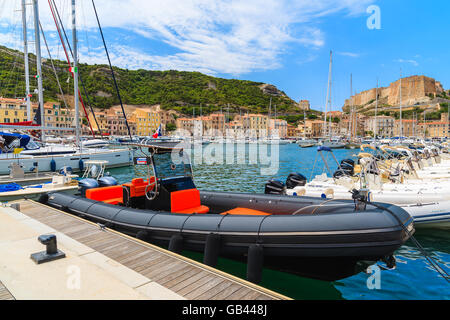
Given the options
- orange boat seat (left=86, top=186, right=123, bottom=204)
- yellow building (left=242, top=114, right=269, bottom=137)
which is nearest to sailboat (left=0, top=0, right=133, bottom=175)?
orange boat seat (left=86, top=186, right=123, bottom=204)

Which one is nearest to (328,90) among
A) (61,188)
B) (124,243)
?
(61,188)

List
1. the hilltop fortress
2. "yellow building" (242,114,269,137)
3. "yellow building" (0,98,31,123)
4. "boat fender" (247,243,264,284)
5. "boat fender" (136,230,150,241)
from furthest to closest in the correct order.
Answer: the hilltop fortress
"yellow building" (242,114,269,137)
"yellow building" (0,98,31,123)
"boat fender" (136,230,150,241)
"boat fender" (247,243,264,284)

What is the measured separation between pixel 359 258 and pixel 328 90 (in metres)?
39.8

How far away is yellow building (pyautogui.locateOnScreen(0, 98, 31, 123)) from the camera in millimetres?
61144

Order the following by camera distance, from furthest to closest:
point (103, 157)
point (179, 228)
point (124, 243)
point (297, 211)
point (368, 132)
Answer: point (368, 132) < point (103, 157) < point (297, 211) < point (179, 228) < point (124, 243)

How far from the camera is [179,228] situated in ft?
16.7

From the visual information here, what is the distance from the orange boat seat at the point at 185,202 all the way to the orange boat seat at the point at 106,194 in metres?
2.01

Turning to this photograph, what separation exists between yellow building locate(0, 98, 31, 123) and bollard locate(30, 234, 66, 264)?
234 feet

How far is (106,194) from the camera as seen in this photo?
758 cm

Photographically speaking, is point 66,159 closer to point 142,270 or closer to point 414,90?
point 142,270

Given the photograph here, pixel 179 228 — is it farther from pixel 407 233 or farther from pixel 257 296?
pixel 407 233

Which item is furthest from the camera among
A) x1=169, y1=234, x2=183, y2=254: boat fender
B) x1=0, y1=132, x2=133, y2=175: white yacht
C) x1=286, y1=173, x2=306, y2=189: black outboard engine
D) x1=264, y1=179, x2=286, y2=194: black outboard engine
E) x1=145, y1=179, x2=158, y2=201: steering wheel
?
x1=0, y1=132, x2=133, y2=175: white yacht

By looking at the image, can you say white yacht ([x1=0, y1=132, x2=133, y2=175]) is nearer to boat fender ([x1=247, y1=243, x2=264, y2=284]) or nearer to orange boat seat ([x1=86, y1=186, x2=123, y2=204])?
orange boat seat ([x1=86, y1=186, x2=123, y2=204])
